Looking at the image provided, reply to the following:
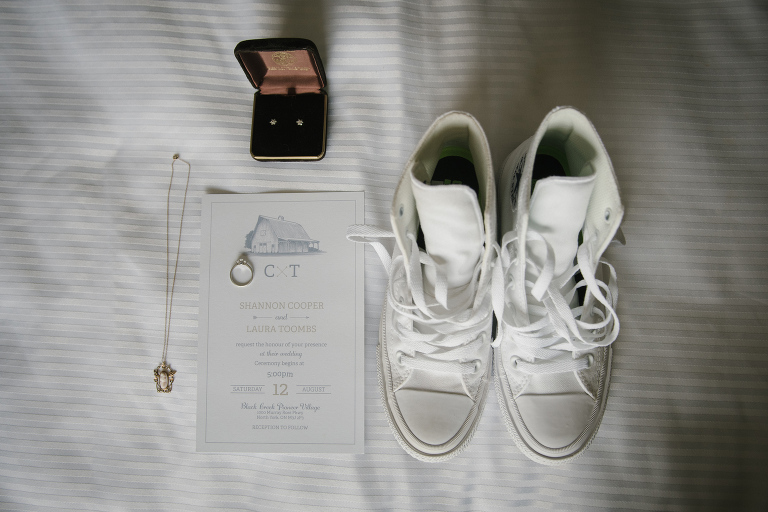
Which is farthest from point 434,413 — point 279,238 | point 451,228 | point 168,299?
point 168,299

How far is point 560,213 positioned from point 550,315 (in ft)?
0.44

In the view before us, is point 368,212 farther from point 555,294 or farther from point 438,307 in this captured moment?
point 555,294

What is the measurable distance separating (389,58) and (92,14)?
0.55 metres

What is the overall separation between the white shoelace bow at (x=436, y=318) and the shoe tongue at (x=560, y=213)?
94mm

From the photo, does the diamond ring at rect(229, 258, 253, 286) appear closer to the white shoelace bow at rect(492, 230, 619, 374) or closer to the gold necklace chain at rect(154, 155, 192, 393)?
the gold necklace chain at rect(154, 155, 192, 393)

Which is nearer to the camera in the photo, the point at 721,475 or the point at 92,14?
the point at 721,475

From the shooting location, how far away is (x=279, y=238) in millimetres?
684

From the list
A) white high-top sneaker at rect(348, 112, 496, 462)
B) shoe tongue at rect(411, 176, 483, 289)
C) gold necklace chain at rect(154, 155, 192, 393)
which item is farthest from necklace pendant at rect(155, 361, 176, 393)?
shoe tongue at rect(411, 176, 483, 289)

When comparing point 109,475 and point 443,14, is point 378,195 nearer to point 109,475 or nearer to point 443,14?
point 443,14

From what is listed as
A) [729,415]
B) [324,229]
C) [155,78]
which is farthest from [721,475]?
[155,78]

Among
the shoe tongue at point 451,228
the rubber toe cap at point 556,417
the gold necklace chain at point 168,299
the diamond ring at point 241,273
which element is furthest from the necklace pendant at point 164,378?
the rubber toe cap at point 556,417

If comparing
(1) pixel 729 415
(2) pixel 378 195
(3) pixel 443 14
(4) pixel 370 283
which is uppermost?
(3) pixel 443 14

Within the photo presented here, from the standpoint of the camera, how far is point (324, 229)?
2.23ft

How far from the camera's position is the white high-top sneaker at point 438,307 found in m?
0.52
